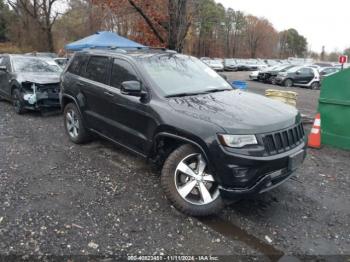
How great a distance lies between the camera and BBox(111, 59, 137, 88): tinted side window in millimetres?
4388

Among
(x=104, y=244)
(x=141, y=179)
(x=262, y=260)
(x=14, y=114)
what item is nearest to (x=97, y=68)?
(x=141, y=179)

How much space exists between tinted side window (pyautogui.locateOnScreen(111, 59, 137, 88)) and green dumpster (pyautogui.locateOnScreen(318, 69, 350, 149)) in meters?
4.05

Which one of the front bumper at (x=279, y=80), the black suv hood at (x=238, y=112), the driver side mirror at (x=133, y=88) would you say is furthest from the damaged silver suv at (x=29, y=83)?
the front bumper at (x=279, y=80)

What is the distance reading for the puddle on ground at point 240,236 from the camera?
10.1 feet

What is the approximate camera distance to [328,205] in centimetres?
401

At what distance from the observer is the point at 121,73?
4590 millimetres

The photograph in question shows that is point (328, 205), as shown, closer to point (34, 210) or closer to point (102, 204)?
point (102, 204)

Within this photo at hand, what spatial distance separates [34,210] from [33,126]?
4156 millimetres

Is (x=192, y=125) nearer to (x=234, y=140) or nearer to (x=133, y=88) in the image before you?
(x=234, y=140)

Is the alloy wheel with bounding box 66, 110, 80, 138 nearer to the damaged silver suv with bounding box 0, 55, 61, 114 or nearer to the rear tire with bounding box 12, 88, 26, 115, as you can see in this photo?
the damaged silver suv with bounding box 0, 55, 61, 114

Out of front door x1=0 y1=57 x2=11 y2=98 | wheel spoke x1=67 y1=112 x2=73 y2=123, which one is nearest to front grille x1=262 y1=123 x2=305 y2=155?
wheel spoke x1=67 y1=112 x2=73 y2=123

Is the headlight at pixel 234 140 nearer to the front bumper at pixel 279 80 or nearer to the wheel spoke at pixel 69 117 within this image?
the wheel spoke at pixel 69 117

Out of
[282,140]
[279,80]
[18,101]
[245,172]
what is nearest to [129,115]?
[245,172]

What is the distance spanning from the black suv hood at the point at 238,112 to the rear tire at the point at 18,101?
579 centimetres
